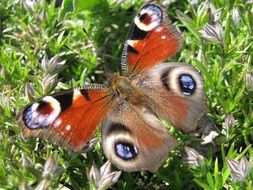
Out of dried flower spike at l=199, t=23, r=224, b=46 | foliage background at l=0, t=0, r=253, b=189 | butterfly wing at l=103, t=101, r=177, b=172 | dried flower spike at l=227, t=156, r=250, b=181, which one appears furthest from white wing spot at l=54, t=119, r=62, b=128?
dried flower spike at l=199, t=23, r=224, b=46

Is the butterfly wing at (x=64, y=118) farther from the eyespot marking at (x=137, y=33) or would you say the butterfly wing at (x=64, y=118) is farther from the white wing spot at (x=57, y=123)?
the eyespot marking at (x=137, y=33)

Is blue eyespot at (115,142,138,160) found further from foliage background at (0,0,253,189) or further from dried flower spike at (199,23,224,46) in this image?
dried flower spike at (199,23,224,46)

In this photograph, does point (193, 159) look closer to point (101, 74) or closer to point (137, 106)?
point (137, 106)

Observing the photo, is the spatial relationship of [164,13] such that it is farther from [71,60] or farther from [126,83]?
[71,60]

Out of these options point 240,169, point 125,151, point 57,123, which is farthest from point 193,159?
point 57,123

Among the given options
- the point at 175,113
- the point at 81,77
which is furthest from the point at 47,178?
the point at 81,77
